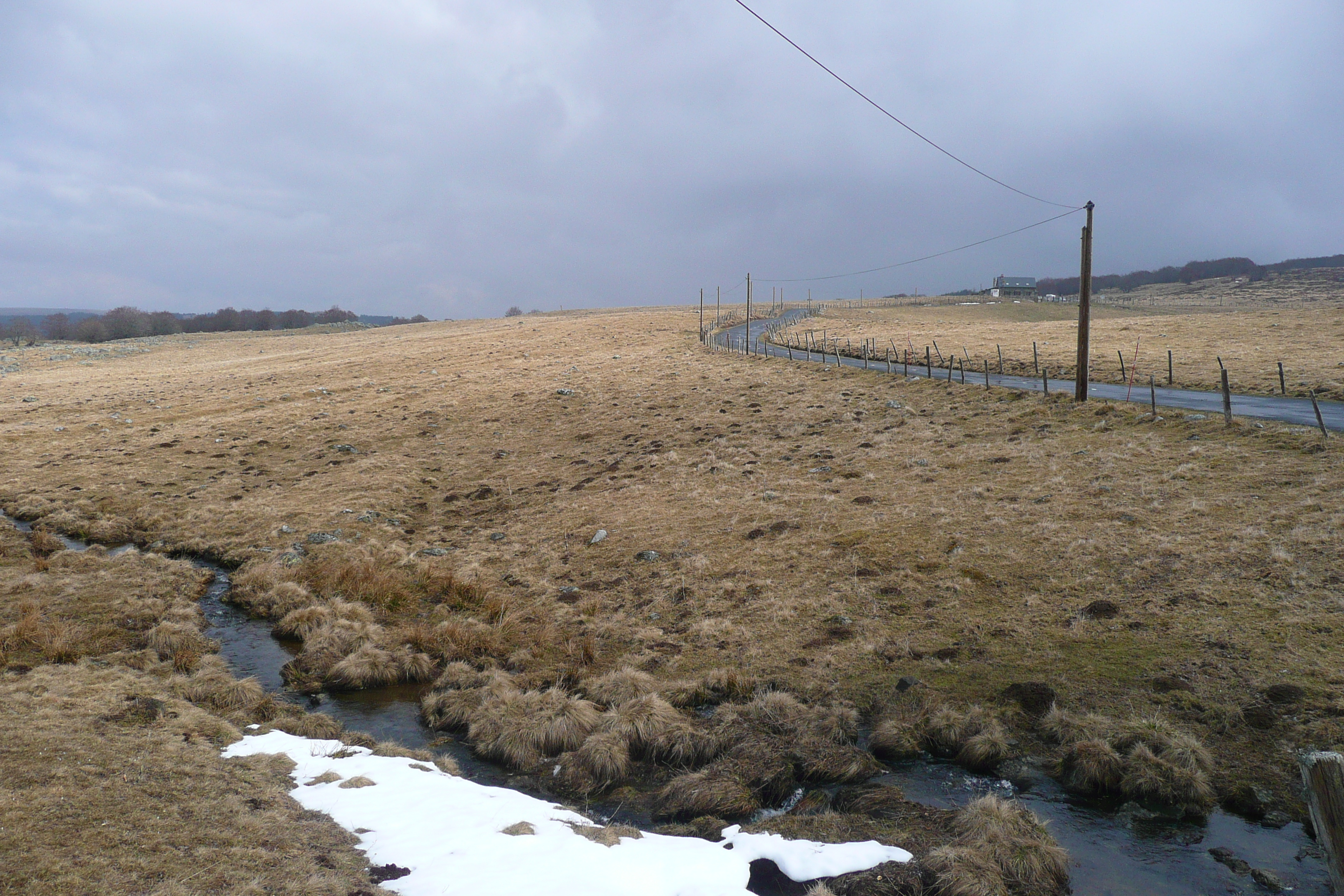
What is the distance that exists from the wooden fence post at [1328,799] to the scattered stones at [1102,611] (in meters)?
7.49

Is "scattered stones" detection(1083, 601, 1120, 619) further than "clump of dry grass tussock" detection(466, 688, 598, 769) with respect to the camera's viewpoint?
Yes

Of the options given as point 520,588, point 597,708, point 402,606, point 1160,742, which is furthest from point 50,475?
point 1160,742

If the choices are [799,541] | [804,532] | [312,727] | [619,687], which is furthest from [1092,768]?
[312,727]

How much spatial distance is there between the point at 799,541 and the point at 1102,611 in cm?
722

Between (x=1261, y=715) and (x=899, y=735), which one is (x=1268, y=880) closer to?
(x=1261, y=715)

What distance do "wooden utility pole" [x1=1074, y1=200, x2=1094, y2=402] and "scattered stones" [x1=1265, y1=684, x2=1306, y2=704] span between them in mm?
17763

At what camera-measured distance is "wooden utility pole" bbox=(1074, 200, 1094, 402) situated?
1021 inches

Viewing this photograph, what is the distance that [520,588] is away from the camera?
59.4 ft

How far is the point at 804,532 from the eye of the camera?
763 inches

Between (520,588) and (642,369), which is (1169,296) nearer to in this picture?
(642,369)

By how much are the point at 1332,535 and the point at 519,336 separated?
78.0 meters

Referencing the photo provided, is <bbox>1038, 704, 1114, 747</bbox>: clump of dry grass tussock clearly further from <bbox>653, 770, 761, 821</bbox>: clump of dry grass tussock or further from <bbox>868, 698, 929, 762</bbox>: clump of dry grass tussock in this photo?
<bbox>653, 770, 761, 821</bbox>: clump of dry grass tussock

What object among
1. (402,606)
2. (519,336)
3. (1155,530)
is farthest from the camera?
(519,336)

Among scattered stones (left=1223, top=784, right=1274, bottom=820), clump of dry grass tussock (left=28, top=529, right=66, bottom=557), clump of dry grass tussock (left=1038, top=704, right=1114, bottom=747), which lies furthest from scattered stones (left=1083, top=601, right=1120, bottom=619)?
clump of dry grass tussock (left=28, top=529, right=66, bottom=557)
